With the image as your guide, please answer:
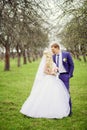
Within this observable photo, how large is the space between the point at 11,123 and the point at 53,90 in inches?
68.3

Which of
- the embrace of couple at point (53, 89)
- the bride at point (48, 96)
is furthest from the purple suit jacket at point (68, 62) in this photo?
the bride at point (48, 96)

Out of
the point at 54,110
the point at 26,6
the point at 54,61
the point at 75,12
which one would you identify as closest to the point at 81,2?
the point at 75,12

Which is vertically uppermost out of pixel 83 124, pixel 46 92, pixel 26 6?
pixel 26 6

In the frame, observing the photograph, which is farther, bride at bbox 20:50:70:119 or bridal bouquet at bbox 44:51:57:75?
bridal bouquet at bbox 44:51:57:75

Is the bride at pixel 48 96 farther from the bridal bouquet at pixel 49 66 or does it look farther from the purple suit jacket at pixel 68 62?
the purple suit jacket at pixel 68 62

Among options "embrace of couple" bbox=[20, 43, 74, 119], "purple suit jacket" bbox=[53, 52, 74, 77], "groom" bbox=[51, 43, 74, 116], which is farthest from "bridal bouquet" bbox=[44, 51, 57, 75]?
"purple suit jacket" bbox=[53, 52, 74, 77]

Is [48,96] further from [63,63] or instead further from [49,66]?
[63,63]

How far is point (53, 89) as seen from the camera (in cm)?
1058

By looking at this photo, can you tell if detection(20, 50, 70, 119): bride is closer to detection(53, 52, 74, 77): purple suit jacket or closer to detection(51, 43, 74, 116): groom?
detection(51, 43, 74, 116): groom

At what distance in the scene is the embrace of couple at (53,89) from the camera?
1034cm

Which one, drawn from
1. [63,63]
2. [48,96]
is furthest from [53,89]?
[63,63]

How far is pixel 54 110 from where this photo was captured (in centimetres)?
1026

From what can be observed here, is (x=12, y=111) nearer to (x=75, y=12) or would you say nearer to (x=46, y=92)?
(x=46, y=92)

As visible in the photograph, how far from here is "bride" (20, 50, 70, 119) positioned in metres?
10.3
